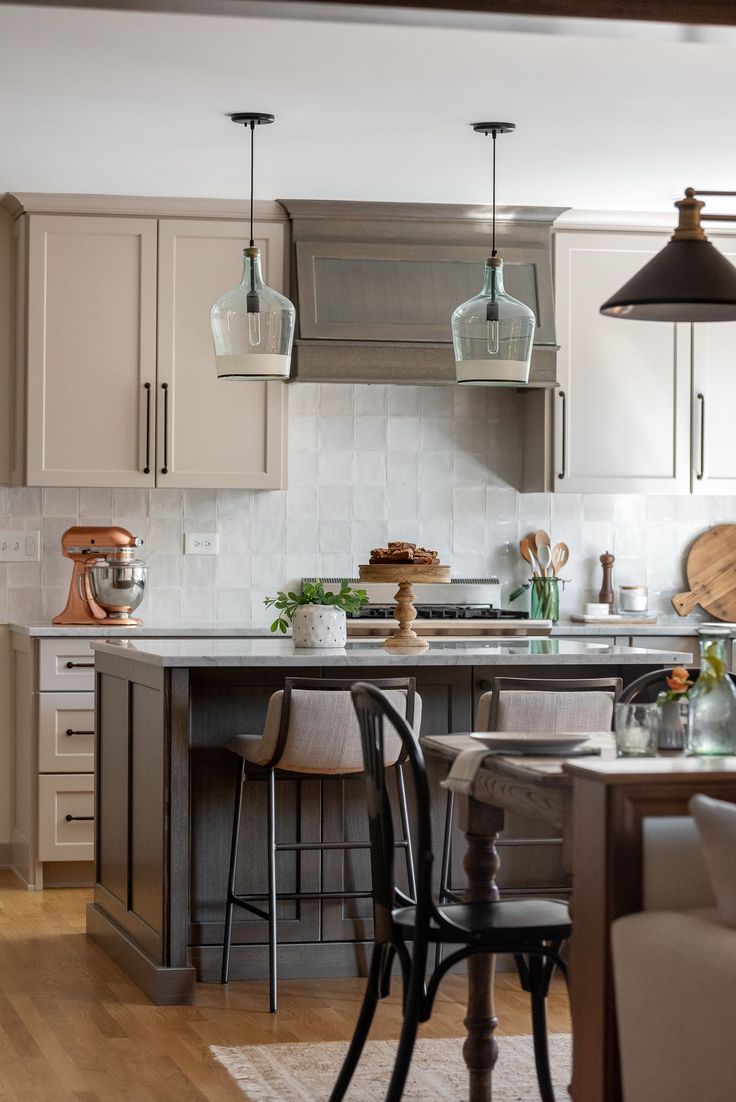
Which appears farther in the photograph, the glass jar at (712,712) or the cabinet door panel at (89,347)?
the cabinet door panel at (89,347)

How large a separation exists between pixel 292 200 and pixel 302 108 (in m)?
1.25

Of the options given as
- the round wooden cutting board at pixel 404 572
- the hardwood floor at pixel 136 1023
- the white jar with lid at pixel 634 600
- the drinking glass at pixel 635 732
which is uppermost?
the round wooden cutting board at pixel 404 572

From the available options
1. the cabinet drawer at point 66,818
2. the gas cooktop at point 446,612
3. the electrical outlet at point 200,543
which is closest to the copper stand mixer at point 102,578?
the electrical outlet at point 200,543

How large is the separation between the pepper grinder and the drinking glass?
376cm

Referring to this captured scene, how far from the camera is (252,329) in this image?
14.3 feet

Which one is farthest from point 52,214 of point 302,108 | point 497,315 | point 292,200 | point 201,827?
point 201,827

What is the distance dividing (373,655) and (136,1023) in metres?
1.11

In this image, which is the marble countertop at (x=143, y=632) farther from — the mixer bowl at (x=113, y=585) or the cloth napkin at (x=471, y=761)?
the cloth napkin at (x=471, y=761)

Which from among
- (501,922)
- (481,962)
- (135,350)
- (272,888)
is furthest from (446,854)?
(135,350)

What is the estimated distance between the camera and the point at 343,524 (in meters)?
6.23

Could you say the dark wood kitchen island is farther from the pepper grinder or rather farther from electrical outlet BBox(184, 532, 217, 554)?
the pepper grinder

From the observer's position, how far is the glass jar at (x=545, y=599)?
6.14 m

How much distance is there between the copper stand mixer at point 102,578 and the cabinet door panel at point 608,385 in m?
1.73

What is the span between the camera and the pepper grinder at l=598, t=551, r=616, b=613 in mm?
6293
